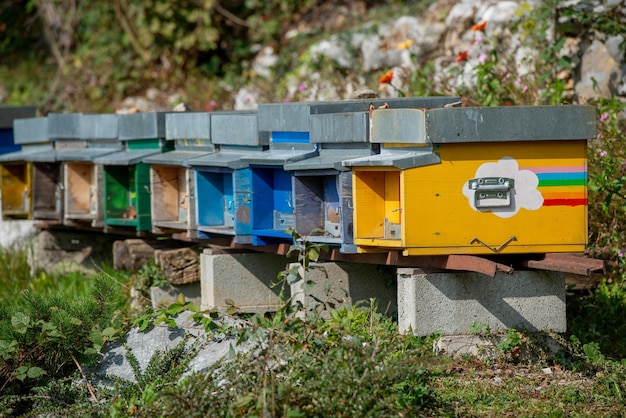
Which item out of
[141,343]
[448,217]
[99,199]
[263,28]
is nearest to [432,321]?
[448,217]

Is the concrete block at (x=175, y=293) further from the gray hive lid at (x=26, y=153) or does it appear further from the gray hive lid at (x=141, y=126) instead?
the gray hive lid at (x=26, y=153)

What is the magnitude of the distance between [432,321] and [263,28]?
10217mm

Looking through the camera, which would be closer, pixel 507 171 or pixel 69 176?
pixel 507 171

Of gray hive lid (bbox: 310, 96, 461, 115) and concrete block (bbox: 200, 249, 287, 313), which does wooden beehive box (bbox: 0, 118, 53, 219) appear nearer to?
concrete block (bbox: 200, 249, 287, 313)

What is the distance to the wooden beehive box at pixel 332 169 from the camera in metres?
6.14

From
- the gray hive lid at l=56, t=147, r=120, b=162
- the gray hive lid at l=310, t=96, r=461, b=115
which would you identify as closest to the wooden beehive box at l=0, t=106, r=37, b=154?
the gray hive lid at l=56, t=147, r=120, b=162

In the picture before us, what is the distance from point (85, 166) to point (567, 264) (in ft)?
16.5

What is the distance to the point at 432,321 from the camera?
6.11 meters

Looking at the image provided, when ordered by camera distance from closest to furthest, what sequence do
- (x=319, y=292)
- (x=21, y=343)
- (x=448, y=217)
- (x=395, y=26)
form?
1. (x=448, y=217)
2. (x=21, y=343)
3. (x=319, y=292)
4. (x=395, y=26)

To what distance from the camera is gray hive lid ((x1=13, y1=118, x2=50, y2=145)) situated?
9.73 metres

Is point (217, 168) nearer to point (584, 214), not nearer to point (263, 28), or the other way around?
point (584, 214)

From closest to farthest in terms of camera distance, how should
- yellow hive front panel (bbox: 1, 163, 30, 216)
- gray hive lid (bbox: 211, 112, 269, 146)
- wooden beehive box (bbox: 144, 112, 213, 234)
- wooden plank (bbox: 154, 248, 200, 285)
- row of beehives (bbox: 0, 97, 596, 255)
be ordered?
row of beehives (bbox: 0, 97, 596, 255), gray hive lid (bbox: 211, 112, 269, 146), wooden beehive box (bbox: 144, 112, 213, 234), wooden plank (bbox: 154, 248, 200, 285), yellow hive front panel (bbox: 1, 163, 30, 216)

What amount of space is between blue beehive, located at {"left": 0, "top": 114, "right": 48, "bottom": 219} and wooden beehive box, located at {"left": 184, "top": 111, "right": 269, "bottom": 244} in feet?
9.20

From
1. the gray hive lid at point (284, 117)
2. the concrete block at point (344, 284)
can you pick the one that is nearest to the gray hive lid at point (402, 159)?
the gray hive lid at point (284, 117)
